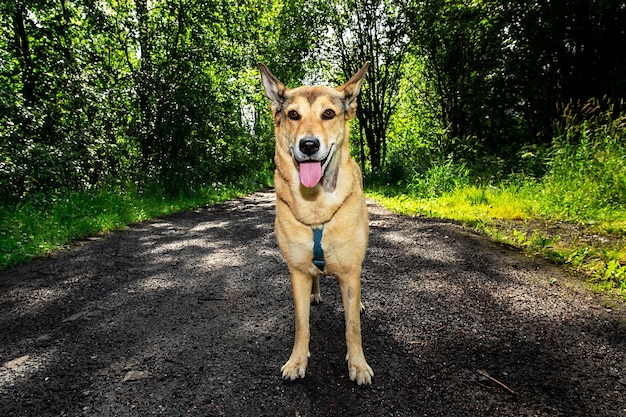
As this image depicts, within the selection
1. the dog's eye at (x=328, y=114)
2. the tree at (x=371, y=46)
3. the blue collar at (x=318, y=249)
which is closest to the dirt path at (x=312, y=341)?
the blue collar at (x=318, y=249)

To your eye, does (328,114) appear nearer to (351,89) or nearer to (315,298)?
(351,89)

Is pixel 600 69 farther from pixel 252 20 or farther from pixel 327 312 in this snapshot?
pixel 252 20

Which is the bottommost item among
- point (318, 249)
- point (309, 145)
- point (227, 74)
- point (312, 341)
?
point (312, 341)

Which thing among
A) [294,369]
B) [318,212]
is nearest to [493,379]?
[294,369]

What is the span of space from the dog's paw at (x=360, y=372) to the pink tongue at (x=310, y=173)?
1200mm

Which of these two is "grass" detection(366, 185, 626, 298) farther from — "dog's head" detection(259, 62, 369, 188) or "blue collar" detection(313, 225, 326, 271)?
"dog's head" detection(259, 62, 369, 188)

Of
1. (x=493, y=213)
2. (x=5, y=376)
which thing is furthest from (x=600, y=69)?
(x=5, y=376)

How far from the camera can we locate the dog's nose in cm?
224

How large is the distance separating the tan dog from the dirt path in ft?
0.80

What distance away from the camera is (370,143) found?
2042 cm

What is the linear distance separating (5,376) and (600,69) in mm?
13671

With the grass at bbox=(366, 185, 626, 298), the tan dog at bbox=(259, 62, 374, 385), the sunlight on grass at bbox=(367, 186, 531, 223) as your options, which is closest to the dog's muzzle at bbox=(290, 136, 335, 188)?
the tan dog at bbox=(259, 62, 374, 385)

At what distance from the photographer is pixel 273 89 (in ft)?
8.90

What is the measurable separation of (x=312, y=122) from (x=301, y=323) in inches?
55.8
